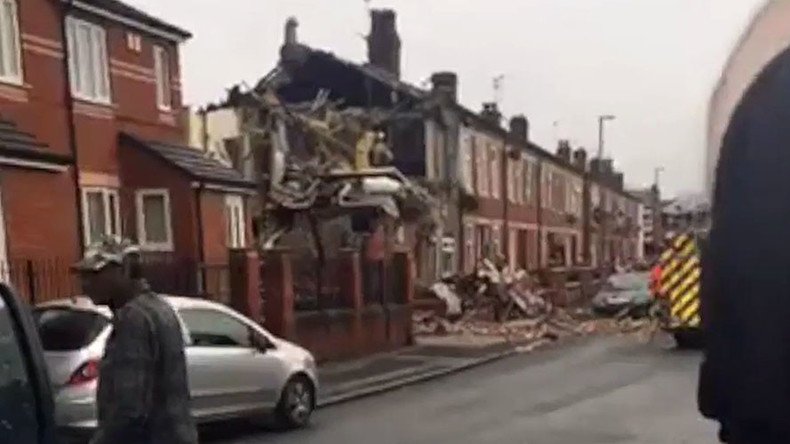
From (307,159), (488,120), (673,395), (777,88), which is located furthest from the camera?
(488,120)

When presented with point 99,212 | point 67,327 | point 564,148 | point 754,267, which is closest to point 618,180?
point 564,148

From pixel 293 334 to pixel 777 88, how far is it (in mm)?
18776

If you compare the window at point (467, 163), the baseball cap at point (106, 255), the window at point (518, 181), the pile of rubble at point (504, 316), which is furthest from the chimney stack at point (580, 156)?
the baseball cap at point (106, 255)

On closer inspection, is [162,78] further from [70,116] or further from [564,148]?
[564,148]

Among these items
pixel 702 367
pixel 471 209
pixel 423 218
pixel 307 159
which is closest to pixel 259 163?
pixel 307 159

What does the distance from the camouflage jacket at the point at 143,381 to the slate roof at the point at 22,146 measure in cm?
1302

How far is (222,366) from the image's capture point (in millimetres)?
11969

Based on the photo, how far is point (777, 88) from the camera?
1005mm

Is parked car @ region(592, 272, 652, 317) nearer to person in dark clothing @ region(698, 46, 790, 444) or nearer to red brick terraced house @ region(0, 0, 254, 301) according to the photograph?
red brick terraced house @ region(0, 0, 254, 301)

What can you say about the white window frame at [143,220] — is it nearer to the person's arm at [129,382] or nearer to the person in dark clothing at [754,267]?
the person's arm at [129,382]

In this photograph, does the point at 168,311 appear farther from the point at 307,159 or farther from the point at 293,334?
the point at 307,159

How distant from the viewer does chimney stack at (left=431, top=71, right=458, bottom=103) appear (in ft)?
123

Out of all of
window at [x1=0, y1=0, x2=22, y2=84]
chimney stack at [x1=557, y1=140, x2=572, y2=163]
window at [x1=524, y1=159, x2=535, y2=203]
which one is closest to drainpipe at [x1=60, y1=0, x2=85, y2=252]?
window at [x1=0, y1=0, x2=22, y2=84]

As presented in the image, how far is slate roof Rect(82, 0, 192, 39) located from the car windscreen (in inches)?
399
